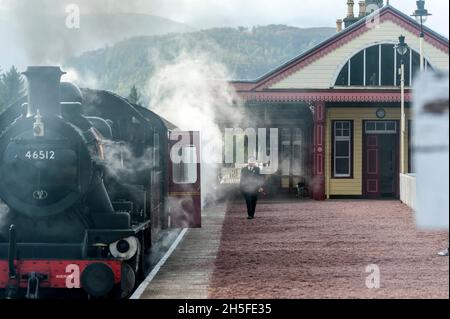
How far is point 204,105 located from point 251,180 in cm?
812

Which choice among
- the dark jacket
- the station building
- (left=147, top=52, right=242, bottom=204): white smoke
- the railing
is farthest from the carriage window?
the station building

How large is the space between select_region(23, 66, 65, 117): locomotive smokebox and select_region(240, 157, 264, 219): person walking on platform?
1200 cm

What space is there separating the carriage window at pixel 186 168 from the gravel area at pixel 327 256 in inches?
58.6

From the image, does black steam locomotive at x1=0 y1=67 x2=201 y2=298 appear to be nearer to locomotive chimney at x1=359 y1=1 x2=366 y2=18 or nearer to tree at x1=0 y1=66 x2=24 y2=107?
locomotive chimney at x1=359 y1=1 x2=366 y2=18

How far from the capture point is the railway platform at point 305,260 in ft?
33.0

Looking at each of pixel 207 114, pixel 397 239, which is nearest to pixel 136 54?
pixel 207 114

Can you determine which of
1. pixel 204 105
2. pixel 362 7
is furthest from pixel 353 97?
pixel 362 7

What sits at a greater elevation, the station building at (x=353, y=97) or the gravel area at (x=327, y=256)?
the station building at (x=353, y=97)

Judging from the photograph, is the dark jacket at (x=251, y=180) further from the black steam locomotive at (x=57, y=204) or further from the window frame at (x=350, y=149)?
the black steam locomotive at (x=57, y=204)

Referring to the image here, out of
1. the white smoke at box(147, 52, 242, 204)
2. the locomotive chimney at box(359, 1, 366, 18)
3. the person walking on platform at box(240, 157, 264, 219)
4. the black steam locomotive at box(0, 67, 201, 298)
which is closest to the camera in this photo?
the black steam locomotive at box(0, 67, 201, 298)

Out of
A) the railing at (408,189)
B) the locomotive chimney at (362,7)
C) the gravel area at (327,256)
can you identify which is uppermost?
the locomotive chimney at (362,7)

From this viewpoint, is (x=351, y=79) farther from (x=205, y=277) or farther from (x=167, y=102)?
(x=205, y=277)

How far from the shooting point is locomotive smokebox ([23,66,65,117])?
9.20m

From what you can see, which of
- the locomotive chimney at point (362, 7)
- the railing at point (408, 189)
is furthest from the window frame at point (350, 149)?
the locomotive chimney at point (362, 7)
